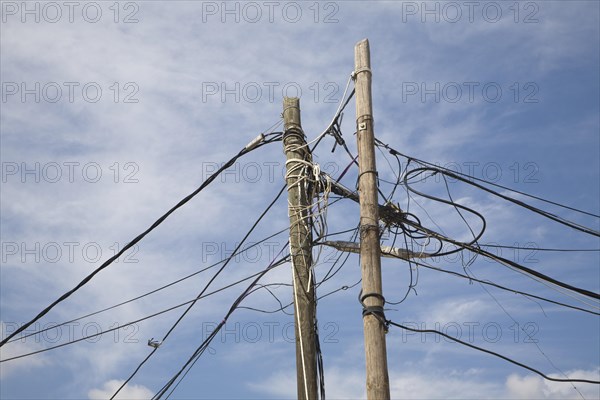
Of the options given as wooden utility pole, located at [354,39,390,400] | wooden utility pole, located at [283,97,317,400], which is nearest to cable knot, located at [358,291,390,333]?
wooden utility pole, located at [354,39,390,400]

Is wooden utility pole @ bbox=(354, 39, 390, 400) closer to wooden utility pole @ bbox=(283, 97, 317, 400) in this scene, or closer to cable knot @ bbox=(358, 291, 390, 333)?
cable knot @ bbox=(358, 291, 390, 333)

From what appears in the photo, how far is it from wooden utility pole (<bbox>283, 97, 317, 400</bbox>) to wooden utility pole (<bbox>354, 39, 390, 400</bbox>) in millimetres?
908

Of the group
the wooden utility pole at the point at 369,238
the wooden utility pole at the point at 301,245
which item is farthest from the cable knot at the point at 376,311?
the wooden utility pole at the point at 301,245

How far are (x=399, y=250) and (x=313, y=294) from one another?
163 centimetres

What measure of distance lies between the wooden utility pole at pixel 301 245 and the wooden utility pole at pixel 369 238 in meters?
0.91

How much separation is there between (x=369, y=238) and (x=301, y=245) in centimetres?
115

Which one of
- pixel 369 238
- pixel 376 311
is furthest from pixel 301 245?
pixel 376 311

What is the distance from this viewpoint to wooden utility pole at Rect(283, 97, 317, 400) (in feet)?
26.7

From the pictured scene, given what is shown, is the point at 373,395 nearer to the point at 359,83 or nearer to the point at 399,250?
the point at 399,250

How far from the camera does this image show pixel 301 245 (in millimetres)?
8922

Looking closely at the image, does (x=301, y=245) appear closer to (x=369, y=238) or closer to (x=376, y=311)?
(x=369, y=238)

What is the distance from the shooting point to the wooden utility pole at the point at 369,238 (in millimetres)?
7348

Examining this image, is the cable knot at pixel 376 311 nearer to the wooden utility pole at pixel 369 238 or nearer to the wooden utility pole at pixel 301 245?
the wooden utility pole at pixel 369 238

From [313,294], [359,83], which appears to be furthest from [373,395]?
[359,83]
